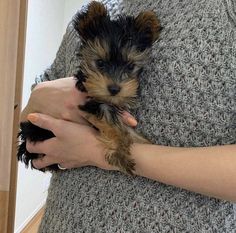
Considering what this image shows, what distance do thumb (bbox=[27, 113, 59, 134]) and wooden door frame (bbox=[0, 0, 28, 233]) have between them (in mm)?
1338

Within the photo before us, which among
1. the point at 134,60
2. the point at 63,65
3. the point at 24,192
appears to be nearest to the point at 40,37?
the point at 24,192

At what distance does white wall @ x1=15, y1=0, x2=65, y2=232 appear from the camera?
3.17m

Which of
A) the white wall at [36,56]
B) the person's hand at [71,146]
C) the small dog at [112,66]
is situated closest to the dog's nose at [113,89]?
the small dog at [112,66]

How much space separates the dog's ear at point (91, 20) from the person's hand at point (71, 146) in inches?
8.7

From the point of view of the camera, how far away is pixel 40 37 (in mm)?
3484

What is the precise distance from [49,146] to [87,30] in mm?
293

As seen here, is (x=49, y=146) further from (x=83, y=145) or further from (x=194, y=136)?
(x=194, y=136)

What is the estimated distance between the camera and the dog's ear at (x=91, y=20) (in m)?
1.04

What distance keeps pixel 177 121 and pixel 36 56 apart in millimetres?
2637

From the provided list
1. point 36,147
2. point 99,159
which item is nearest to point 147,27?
point 99,159

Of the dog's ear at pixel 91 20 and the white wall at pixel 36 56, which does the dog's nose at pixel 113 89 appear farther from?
the white wall at pixel 36 56

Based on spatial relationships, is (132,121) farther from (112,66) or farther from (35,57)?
(35,57)

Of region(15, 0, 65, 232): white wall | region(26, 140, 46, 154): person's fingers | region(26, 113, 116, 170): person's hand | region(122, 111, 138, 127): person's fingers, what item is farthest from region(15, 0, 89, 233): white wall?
region(122, 111, 138, 127): person's fingers

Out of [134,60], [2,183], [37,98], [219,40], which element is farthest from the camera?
[2,183]
